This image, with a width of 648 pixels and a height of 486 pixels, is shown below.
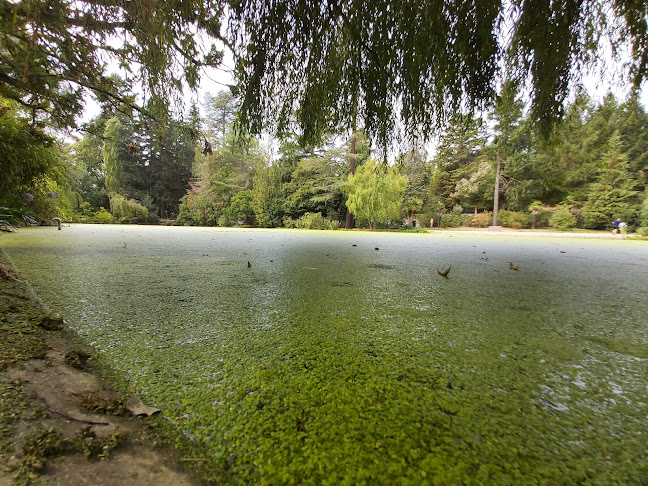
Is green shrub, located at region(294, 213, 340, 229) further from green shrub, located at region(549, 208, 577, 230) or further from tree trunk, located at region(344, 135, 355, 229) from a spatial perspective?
green shrub, located at region(549, 208, 577, 230)

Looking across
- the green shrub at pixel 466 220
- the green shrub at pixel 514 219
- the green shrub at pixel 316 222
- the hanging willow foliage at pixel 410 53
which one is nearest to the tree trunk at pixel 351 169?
the green shrub at pixel 316 222

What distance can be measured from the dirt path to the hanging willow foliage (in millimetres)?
1491

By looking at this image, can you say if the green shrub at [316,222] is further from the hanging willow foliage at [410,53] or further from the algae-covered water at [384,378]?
the algae-covered water at [384,378]

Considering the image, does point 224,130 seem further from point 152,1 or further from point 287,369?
point 287,369

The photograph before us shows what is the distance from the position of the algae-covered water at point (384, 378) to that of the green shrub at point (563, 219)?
12341 mm

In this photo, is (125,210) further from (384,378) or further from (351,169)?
(384,378)

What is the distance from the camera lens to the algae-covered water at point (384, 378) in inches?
15.5

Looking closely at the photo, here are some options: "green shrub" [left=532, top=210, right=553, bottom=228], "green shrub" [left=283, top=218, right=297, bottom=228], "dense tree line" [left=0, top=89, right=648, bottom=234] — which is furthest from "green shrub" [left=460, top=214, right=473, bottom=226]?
"green shrub" [left=283, top=218, right=297, bottom=228]

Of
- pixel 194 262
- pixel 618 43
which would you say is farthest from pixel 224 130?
pixel 618 43

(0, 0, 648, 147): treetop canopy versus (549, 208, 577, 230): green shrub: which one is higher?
(0, 0, 648, 147): treetop canopy

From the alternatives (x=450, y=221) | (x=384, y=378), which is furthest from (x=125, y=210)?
(x=384, y=378)

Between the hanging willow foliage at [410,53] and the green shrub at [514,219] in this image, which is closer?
the hanging willow foliage at [410,53]

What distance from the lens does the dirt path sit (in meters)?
0.34

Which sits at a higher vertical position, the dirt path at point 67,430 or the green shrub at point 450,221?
the green shrub at point 450,221
